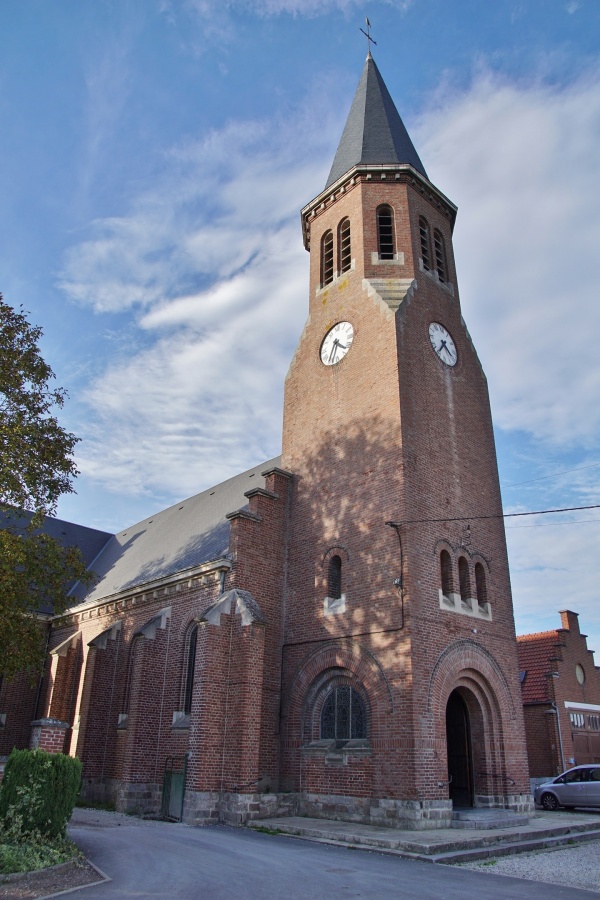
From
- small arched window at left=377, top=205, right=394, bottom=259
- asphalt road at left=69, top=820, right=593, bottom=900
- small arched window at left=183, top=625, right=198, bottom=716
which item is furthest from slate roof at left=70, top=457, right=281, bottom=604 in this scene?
asphalt road at left=69, top=820, right=593, bottom=900

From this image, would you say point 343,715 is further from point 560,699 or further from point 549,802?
point 560,699

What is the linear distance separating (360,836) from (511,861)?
8.76 ft

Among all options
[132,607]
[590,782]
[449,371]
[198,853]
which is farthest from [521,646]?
[198,853]

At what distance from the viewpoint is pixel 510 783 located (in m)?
16.6

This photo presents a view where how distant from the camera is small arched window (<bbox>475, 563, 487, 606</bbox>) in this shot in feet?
59.6

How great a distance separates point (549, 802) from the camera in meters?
20.3

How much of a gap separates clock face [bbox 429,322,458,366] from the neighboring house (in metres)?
13.0

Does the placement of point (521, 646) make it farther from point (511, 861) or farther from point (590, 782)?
point (511, 861)

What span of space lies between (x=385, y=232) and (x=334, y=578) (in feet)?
36.8

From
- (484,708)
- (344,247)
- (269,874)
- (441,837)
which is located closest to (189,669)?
(484,708)

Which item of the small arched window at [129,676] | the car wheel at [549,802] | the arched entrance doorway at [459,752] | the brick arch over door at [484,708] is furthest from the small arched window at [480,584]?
the small arched window at [129,676]

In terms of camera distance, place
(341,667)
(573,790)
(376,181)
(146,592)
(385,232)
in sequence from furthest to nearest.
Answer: (376,181)
(385,232)
(146,592)
(573,790)
(341,667)

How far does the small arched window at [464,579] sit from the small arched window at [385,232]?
9.72 meters

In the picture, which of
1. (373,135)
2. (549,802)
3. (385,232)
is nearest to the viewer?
(549,802)
